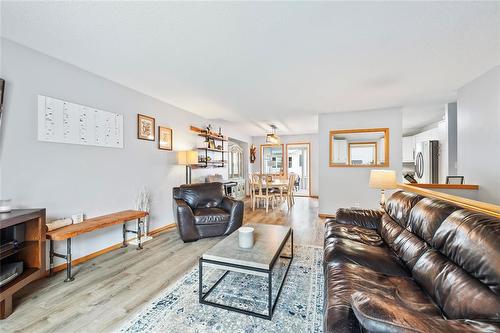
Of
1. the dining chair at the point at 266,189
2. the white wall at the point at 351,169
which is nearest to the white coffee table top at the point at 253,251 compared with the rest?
Answer: the white wall at the point at 351,169

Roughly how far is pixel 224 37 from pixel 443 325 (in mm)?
2337

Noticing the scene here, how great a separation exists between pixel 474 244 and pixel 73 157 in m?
3.70

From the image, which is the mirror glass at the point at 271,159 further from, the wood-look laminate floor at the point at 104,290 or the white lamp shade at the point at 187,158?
the wood-look laminate floor at the point at 104,290

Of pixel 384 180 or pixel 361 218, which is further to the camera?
pixel 384 180

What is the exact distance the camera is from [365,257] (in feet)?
5.47

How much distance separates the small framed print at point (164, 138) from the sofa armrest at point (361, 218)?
10.7 ft

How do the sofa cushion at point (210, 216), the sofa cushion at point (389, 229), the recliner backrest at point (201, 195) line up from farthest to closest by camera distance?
the recliner backrest at point (201, 195) → the sofa cushion at point (210, 216) → the sofa cushion at point (389, 229)

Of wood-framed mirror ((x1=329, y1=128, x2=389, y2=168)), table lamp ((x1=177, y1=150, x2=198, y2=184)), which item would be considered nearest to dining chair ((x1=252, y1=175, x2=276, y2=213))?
wood-framed mirror ((x1=329, y1=128, x2=389, y2=168))

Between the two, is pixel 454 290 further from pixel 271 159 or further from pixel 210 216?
pixel 271 159

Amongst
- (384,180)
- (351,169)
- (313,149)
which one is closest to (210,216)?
(384,180)

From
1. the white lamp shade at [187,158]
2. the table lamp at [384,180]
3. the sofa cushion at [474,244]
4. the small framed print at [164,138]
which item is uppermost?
the small framed print at [164,138]

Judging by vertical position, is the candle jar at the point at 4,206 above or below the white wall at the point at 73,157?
below

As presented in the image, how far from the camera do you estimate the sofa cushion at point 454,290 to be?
35.3 inches

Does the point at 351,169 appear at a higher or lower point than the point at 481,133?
lower
